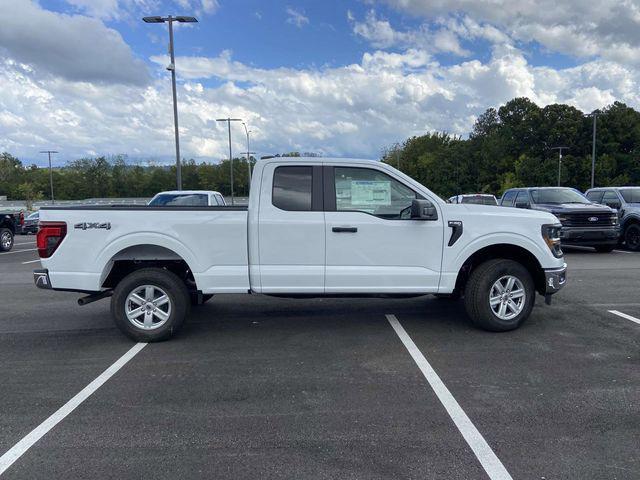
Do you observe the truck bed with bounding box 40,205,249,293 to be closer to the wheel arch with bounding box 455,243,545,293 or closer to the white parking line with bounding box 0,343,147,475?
the white parking line with bounding box 0,343,147,475

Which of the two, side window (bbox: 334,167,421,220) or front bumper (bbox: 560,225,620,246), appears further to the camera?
front bumper (bbox: 560,225,620,246)

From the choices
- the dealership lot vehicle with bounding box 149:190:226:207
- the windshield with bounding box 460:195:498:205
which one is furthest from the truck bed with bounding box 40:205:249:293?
the windshield with bounding box 460:195:498:205

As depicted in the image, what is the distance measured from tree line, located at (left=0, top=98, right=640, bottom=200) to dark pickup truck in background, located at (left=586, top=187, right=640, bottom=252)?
21.5 metres

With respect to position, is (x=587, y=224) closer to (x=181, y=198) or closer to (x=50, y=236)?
(x=181, y=198)

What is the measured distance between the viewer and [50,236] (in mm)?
5574

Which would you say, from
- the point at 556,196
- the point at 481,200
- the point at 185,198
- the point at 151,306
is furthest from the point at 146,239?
the point at 481,200

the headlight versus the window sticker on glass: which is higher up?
the window sticker on glass

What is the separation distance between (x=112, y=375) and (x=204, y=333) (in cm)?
151

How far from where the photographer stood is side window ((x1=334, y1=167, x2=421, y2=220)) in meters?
5.77

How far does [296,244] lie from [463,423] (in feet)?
8.66

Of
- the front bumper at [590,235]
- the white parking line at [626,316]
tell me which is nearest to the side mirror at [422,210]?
the white parking line at [626,316]

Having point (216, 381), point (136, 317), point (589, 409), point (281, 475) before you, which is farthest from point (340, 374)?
point (136, 317)

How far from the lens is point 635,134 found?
189 feet

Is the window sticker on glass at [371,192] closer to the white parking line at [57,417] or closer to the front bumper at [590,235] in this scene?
the white parking line at [57,417]
